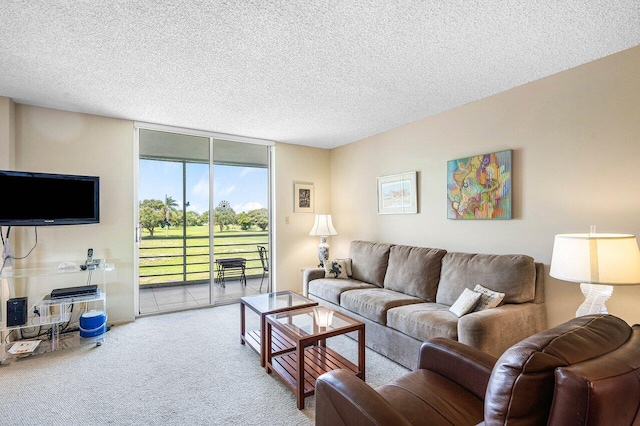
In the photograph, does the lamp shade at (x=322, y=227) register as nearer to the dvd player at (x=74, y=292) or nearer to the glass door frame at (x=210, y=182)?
the glass door frame at (x=210, y=182)

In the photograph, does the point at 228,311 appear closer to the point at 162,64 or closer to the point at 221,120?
the point at 221,120

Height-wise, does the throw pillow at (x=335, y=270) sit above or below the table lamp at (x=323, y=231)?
below

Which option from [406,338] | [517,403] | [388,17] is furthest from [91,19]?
[406,338]

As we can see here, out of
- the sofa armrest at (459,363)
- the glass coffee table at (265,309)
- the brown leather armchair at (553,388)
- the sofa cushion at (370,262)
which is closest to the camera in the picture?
the brown leather armchair at (553,388)

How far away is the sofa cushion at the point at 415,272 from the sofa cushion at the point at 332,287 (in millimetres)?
344

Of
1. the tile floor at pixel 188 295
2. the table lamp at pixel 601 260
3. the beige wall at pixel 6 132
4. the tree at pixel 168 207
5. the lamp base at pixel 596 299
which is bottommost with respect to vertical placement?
the tile floor at pixel 188 295

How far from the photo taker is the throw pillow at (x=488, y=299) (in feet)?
8.02

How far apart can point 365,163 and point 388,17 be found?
283 centimetres

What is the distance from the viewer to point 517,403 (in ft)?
2.74

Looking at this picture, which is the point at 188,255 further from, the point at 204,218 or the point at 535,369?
the point at 535,369

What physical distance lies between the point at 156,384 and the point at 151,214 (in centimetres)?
283

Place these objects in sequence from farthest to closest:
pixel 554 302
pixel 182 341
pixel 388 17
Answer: pixel 182 341
pixel 554 302
pixel 388 17

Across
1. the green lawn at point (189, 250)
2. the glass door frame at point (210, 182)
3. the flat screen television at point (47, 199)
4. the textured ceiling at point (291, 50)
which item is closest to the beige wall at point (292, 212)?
the glass door frame at point (210, 182)

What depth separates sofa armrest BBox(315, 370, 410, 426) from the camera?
1.13m
